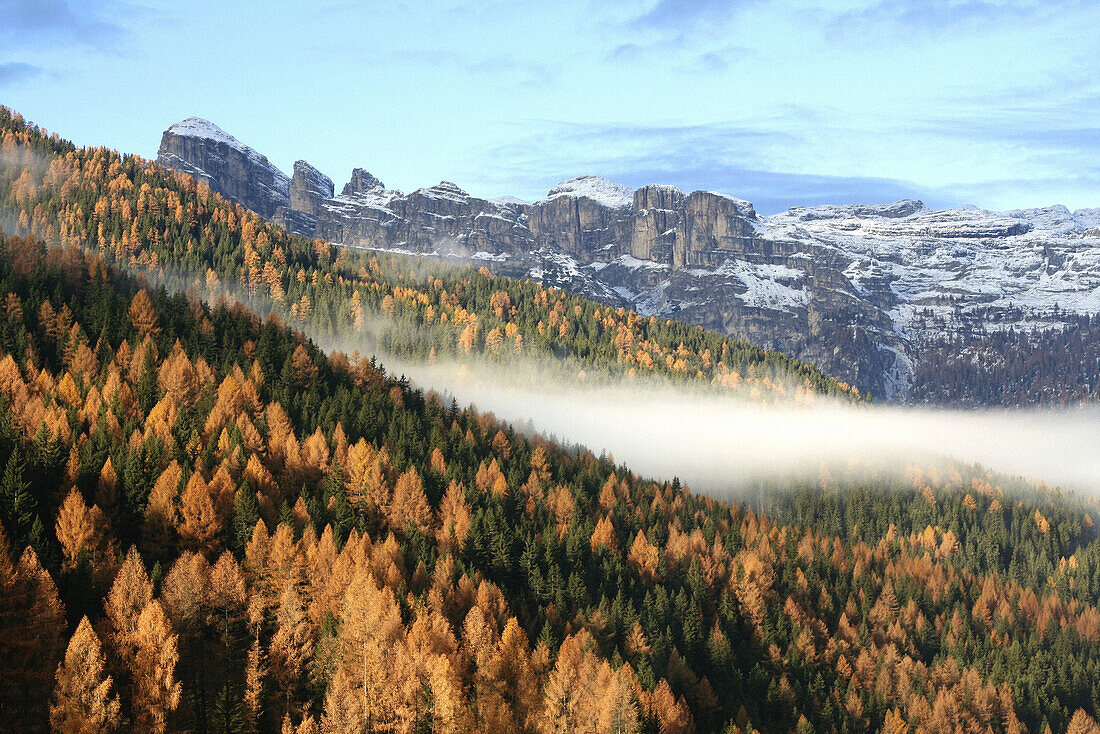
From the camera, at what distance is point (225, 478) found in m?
95.5

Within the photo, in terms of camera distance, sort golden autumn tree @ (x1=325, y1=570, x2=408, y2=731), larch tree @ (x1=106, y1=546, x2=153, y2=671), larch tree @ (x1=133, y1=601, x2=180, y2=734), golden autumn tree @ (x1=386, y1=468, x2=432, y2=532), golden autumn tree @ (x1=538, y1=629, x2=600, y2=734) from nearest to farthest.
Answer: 1. larch tree @ (x1=133, y1=601, x2=180, y2=734)
2. larch tree @ (x1=106, y1=546, x2=153, y2=671)
3. golden autumn tree @ (x1=325, y1=570, x2=408, y2=731)
4. golden autumn tree @ (x1=538, y1=629, x2=600, y2=734)
5. golden autumn tree @ (x1=386, y1=468, x2=432, y2=532)

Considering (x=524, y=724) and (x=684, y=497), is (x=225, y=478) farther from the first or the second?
(x=684, y=497)

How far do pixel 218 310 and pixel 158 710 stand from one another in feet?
308

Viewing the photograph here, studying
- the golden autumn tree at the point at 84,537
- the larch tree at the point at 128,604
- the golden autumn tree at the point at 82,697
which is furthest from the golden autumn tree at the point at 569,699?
the golden autumn tree at the point at 84,537

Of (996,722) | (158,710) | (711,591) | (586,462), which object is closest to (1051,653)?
(996,722)

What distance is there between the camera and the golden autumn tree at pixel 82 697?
214ft

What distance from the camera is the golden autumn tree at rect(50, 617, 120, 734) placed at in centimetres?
6525

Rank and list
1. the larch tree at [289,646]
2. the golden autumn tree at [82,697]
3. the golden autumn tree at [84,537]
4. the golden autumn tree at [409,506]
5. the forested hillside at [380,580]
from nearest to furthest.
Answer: the golden autumn tree at [82,697], the forested hillside at [380,580], the larch tree at [289,646], the golden autumn tree at [84,537], the golden autumn tree at [409,506]

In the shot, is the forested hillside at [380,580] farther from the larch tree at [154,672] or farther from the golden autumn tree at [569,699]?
the golden autumn tree at [569,699]

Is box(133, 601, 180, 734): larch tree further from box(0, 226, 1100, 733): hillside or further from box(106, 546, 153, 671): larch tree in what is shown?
box(106, 546, 153, 671): larch tree

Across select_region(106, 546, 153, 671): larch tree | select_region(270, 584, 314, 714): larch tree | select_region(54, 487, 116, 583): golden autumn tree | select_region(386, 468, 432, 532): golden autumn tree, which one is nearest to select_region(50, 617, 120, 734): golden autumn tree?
select_region(106, 546, 153, 671): larch tree

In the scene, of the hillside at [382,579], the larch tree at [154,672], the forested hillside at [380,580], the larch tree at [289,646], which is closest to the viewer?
the larch tree at [154,672]

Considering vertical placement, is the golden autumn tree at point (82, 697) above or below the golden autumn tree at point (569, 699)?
above

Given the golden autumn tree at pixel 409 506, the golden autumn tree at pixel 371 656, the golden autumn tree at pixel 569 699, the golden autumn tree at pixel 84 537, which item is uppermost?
the golden autumn tree at pixel 84 537
